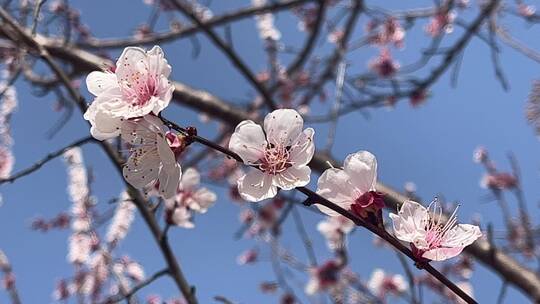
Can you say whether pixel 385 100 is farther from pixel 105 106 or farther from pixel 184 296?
pixel 105 106

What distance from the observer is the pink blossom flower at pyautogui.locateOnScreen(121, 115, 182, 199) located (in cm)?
76

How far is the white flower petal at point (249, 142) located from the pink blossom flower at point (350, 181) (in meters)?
0.12

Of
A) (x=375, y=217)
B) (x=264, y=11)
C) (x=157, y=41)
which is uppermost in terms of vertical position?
(x=157, y=41)

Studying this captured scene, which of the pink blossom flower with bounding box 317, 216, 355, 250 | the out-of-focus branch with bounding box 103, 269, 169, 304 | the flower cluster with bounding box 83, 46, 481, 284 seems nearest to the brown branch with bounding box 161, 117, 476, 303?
the flower cluster with bounding box 83, 46, 481, 284

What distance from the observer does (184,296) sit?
1.56 m

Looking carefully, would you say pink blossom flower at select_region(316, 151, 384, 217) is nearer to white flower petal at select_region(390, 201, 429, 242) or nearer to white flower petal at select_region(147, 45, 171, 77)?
white flower petal at select_region(390, 201, 429, 242)

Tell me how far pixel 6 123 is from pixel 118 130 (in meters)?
2.89

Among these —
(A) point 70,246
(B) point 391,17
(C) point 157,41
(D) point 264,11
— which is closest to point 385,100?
(B) point 391,17

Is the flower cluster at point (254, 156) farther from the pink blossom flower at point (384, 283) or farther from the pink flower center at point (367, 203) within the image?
the pink blossom flower at point (384, 283)

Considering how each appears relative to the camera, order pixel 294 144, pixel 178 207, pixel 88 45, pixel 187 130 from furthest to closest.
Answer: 1. pixel 88 45
2. pixel 178 207
3. pixel 294 144
4. pixel 187 130

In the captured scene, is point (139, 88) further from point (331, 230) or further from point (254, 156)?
point (331, 230)

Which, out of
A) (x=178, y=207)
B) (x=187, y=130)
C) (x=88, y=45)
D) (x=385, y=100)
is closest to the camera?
(x=187, y=130)

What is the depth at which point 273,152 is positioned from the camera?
0.90 meters

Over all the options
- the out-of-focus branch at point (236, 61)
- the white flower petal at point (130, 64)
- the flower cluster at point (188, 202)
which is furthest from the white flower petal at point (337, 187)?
the out-of-focus branch at point (236, 61)
